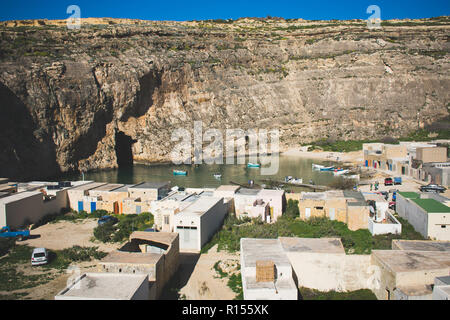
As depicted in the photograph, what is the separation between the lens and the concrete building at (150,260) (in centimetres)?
1206

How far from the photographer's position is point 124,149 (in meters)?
53.4

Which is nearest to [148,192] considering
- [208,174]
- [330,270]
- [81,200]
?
[81,200]

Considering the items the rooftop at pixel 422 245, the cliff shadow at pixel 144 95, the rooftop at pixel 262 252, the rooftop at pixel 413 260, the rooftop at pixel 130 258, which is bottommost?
the rooftop at pixel 422 245

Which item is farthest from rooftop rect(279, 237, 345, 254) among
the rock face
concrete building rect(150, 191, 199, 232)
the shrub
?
the rock face

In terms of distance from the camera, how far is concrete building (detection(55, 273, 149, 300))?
9528 millimetres

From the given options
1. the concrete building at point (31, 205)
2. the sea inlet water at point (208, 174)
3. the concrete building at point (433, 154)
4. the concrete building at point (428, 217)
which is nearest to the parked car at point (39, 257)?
the concrete building at point (31, 205)

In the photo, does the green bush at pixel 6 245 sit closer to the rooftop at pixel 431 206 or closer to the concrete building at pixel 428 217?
the concrete building at pixel 428 217

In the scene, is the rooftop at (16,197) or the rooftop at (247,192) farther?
the rooftop at (247,192)

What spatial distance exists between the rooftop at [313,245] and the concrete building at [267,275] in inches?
18.4

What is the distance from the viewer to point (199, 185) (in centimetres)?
3416

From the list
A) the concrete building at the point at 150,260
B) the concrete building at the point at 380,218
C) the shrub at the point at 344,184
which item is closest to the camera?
the concrete building at the point at 150,260

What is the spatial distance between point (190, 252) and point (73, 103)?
3173cm
